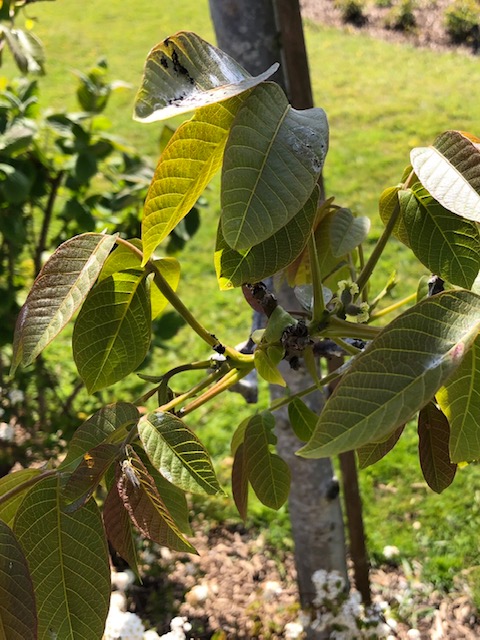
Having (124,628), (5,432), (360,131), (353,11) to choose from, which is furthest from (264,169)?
(353,11)

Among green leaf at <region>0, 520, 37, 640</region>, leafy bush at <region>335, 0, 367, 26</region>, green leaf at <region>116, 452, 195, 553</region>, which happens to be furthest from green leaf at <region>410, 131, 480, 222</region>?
leafy bush at <region>335, 0, 367, 26</region>

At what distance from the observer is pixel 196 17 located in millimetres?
8031

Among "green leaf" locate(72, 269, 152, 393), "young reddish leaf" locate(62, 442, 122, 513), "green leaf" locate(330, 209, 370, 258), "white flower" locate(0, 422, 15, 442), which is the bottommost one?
"white flower" locate(0, 422, 15, 442)

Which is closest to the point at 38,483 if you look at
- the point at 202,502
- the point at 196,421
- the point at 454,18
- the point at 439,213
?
the point at 439,213

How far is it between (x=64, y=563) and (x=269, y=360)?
31 centimetres

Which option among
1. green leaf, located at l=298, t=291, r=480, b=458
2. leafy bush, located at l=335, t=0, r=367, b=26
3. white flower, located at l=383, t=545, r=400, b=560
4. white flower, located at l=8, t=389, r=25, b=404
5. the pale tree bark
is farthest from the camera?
leafy bush, located at l=335, t=0, r=367, b=26

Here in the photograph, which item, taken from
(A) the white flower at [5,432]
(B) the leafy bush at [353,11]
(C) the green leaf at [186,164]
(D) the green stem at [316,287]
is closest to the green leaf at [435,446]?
(D) the green stem at [316,287]

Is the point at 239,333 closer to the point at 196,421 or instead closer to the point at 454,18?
the point at 196,421

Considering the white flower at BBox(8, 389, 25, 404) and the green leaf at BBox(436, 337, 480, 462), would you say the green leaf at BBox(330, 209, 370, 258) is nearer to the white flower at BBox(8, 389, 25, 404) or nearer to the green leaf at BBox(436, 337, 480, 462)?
the green leaf at BBox(436, 337, 480, 462)

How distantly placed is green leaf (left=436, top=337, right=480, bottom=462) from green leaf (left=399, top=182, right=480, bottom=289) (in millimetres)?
123

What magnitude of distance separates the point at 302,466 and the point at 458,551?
3.22 feet

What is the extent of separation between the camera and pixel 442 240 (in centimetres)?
72

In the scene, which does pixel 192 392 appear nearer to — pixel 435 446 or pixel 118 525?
pixel 118 525

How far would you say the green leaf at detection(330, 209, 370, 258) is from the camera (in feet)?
3.03
